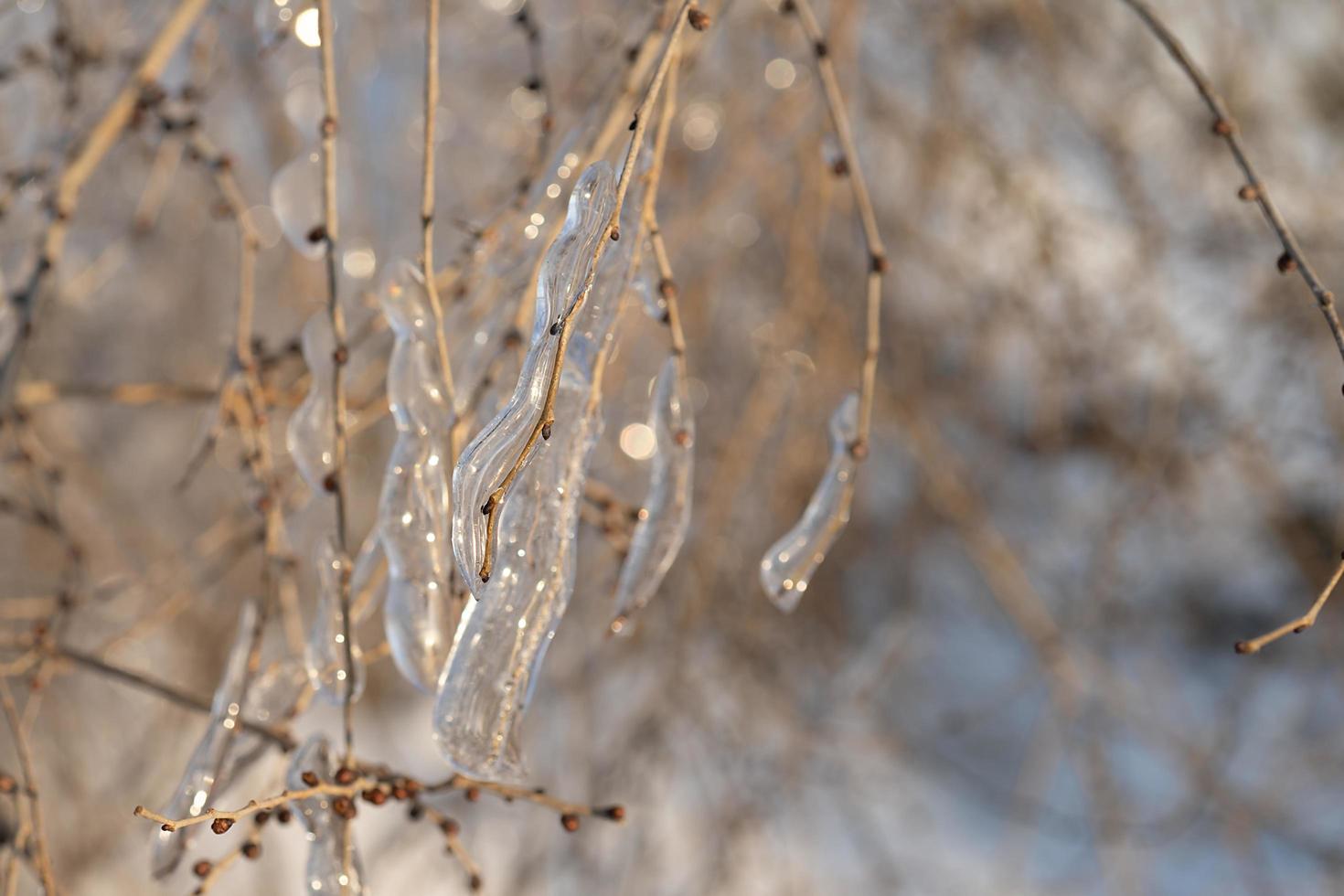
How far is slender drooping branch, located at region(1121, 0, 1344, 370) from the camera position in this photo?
0.66 m

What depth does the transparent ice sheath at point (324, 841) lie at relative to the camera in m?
0.72

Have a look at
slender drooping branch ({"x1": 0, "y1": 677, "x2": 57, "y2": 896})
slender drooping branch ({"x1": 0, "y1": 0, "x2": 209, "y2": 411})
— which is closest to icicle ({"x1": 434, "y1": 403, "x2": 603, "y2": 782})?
slender drooping branch ({"x1": 0, "y1": 677, "x2": 57, "y2": 896})

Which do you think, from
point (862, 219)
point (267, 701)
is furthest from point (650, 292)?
point (267, 701)

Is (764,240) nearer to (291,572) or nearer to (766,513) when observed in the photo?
(766,513)

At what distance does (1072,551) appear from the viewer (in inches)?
144

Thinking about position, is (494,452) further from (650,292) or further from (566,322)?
(650,292)

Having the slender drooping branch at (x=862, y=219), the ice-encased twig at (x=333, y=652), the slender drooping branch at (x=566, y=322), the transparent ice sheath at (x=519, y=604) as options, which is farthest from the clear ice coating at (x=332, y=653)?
the slender drooping branch at (x=862, y=219)

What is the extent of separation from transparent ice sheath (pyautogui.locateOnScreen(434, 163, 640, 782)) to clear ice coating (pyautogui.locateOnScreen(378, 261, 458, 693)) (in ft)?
0.28

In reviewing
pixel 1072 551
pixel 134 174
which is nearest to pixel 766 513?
pixel 1072 551

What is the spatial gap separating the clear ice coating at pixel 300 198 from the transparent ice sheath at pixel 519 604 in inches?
13.8

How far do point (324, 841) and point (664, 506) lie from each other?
296mm

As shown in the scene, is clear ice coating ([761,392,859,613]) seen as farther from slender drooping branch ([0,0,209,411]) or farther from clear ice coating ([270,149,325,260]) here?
slender drooping branch ([0,0,209,411])

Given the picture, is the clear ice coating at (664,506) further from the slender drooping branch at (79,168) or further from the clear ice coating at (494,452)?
the slender drooping branch at (79,168)

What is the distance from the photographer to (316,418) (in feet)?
2.75
